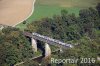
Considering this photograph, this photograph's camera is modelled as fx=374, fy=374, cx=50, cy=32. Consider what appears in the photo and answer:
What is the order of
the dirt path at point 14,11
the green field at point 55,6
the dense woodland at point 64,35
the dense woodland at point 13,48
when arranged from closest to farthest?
the dense woodland at point 64,35
the dense woodland at point 13,48
the dirt path at point 14,11
the green field at point 55,6

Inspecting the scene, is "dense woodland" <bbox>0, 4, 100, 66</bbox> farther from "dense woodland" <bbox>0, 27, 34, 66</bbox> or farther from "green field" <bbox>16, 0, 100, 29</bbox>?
"green field" <bbox>16, 0, 100, 29</bbox>

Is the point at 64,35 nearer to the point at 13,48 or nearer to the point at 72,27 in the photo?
the point at 72,27

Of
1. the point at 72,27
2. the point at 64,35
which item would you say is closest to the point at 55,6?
the point at 72,27

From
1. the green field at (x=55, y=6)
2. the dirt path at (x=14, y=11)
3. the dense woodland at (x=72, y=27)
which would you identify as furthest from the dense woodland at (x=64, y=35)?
the dirt path at (x=14, y=11)

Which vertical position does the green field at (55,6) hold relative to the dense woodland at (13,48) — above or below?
above

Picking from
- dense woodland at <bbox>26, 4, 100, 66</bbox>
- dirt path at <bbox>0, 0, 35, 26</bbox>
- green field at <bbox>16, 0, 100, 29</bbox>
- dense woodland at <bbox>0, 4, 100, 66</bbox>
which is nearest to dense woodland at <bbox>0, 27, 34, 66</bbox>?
dense woodland at <bbox>0, 4, 100, 66</bbox>

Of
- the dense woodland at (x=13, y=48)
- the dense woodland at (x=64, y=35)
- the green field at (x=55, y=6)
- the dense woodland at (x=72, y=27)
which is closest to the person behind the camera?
the dense woodland at (x=64, y=35)

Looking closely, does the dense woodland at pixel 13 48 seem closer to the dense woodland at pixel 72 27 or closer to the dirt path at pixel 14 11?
the dense woodland at pixel 72 27
